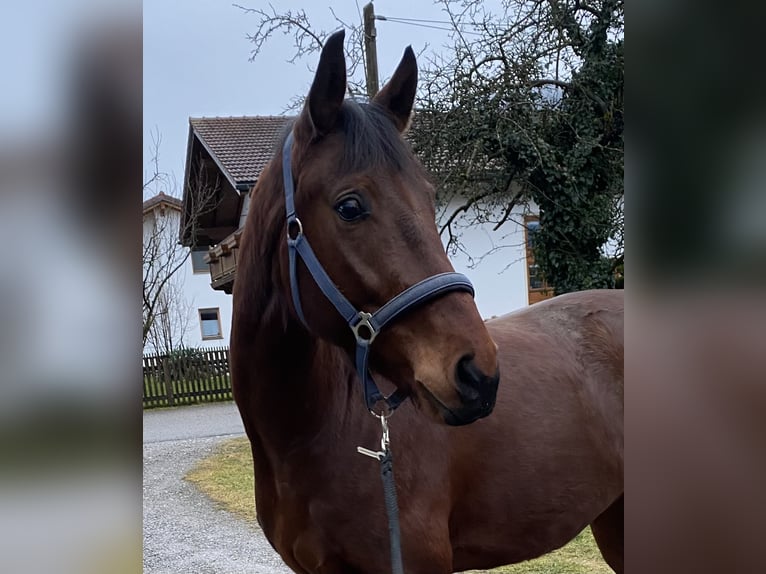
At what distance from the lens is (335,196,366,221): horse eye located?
1.45 metres

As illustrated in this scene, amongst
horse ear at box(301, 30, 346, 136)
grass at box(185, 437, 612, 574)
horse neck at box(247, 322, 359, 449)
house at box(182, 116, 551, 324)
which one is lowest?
grass at box(185, 437, 612, 574)

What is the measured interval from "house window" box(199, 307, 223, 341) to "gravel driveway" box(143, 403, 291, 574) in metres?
11.8

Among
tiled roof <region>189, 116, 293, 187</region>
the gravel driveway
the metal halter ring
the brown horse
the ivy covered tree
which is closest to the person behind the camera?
the brown horse

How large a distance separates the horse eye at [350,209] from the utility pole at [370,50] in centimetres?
522

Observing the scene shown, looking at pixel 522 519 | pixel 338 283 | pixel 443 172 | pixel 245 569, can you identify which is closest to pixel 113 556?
pixel 338 283

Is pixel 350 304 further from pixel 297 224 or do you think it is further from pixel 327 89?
pixel 327 89

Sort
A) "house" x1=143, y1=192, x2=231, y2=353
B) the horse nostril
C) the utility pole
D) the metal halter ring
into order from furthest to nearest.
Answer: "house" x1=143, y1=192, x2=231, y2=353 → the utility pole → the metal halter ring → the horse nostril

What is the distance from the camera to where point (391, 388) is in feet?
6.08

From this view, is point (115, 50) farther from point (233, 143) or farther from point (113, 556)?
point (233, 143)

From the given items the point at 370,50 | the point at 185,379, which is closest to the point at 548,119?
the point at 370,50

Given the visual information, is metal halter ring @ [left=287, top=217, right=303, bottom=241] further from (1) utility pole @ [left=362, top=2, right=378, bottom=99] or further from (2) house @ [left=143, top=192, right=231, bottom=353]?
(2) house @ [left=143, top=192, right=231, bottom=353]

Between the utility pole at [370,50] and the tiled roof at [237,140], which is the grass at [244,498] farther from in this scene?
the utility pole at [370,50]

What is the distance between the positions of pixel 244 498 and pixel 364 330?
544 cm

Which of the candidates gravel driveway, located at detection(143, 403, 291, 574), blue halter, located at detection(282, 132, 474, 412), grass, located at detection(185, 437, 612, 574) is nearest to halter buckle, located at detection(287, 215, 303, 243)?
blue halter, located at detection(282, 132, 474, 412)
